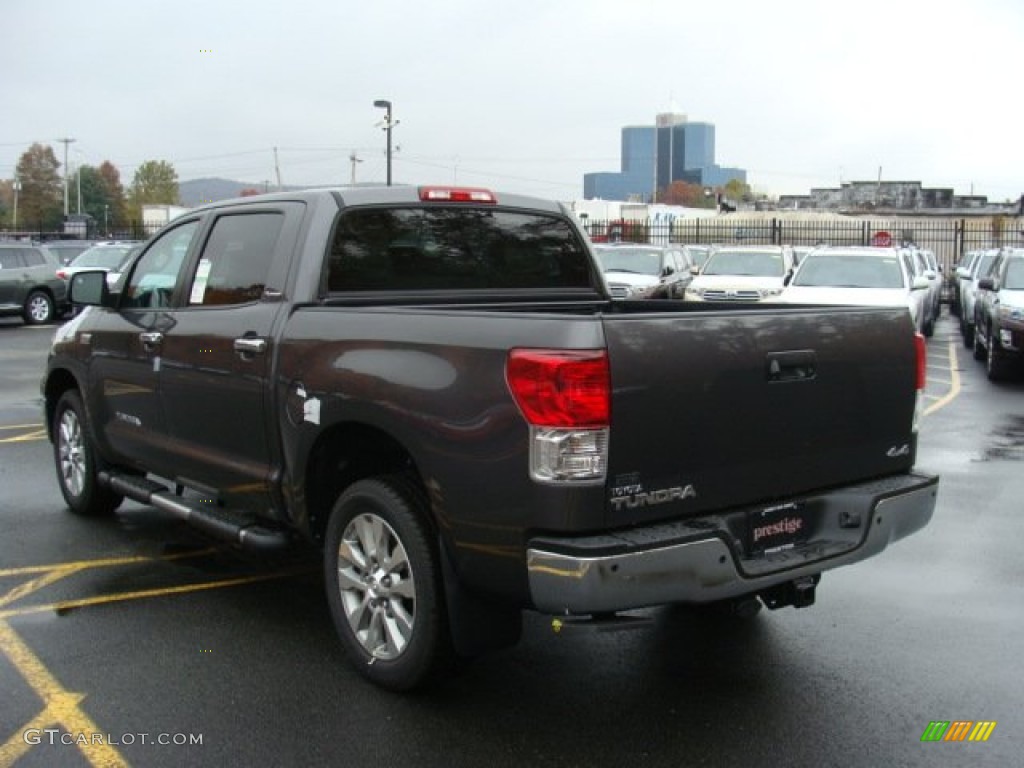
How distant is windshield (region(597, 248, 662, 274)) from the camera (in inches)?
854

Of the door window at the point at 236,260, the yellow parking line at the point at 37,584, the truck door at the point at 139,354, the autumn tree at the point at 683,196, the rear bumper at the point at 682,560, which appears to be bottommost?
the yellow parking line at the point at 37,584

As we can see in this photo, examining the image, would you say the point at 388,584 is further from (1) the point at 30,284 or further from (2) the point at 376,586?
(1) the point at 30,284

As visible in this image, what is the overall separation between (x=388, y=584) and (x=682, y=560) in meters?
1.25

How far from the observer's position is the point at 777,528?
3994 mm

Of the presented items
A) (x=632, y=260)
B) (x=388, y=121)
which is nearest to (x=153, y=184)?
(x=388, y=121)

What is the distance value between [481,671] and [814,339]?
1.94 m

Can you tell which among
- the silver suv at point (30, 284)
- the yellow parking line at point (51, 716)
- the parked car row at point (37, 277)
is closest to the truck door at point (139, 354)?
the yellow parking line at point (51, 716)

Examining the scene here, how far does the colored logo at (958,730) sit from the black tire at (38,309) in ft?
74.7

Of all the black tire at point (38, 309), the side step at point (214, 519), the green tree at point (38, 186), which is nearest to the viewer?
the side step at point (214, 519)

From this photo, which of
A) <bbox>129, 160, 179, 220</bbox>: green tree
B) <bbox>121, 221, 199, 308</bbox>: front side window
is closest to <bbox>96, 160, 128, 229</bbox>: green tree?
<bbox>129, 160, 179, 220</bbox>: green tree

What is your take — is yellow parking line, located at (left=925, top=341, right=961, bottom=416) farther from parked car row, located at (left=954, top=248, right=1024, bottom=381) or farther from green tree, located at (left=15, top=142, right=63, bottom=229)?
green tree, located at (left=15, top=142, right=63, bottom=229)

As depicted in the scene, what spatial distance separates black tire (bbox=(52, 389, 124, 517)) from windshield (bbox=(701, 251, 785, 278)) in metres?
16.4

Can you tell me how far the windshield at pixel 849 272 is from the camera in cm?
1691

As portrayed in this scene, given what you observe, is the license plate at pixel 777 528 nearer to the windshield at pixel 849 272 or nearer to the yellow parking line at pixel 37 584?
the yellow parking line at pixel 37 584
